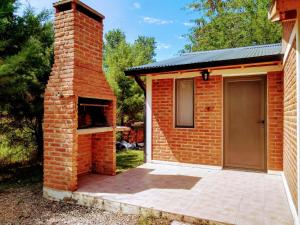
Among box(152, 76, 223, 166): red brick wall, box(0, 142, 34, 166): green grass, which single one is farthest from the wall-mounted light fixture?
box(0, 142, 34, 166): green grass

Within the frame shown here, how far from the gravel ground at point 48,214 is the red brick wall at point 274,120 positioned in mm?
3632

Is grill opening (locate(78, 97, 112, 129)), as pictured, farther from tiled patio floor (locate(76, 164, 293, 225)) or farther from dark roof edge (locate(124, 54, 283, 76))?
dark roof edge (locate(124, 54, 283, 76))

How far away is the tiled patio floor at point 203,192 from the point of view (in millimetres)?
3586

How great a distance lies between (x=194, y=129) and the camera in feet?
21.9

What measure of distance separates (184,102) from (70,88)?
349 centimetres

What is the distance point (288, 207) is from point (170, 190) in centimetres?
200

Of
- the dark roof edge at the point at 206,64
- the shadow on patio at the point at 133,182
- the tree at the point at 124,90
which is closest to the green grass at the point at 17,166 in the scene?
the shadow on patio at the point at 133,182

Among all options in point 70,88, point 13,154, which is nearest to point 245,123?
point 70,88

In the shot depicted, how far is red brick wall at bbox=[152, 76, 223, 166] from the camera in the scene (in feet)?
21.0

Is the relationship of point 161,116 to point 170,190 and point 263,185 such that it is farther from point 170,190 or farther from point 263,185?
point 263,185

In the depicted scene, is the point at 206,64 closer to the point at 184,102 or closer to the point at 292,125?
the point at 184,102

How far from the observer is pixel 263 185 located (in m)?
4.97

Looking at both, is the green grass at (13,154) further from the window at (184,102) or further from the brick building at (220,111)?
the window at (184,102)

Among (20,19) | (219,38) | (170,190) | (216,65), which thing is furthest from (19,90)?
(219,38)
